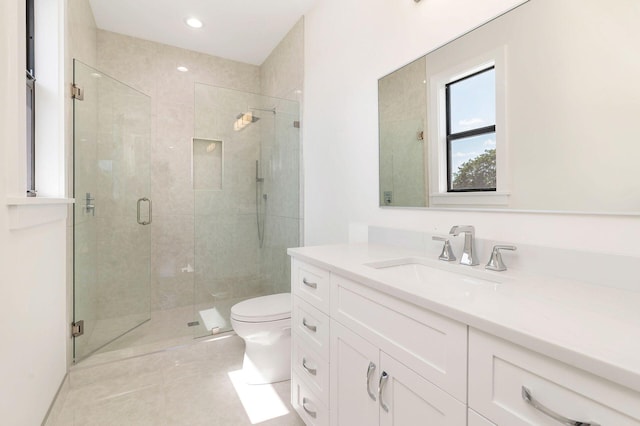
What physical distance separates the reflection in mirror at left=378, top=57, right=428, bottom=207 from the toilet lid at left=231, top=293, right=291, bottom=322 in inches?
35.9

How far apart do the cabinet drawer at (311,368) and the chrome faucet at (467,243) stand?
2.28ft

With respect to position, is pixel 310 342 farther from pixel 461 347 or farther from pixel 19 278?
pixel 19 278

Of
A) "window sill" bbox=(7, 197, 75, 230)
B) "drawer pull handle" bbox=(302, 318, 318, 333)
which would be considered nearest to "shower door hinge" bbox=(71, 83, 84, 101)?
"window sill" bbox=(7, 197, 75, 230)

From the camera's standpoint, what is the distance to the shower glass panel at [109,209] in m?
2.01

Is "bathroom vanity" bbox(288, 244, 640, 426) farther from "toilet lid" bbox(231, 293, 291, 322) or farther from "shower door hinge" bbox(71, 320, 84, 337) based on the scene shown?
"shower door hinge" bbox(71, 320, 84, 337)

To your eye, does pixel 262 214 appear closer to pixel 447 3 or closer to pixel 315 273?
pixel 315 273

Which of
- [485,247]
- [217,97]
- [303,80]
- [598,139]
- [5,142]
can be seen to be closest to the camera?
[598,139]

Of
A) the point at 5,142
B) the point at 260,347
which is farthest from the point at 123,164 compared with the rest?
the point at 260,347

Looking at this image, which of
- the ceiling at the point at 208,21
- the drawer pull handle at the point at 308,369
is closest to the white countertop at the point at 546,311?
the drawer pull handle at the point at 308,369

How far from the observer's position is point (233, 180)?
2475mm

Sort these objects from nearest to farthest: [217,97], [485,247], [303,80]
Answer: [485,247] → [217,97] → [303,80]

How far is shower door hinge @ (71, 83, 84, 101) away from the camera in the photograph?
1865 millimetres

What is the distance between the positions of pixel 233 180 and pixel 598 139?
7.34 ft

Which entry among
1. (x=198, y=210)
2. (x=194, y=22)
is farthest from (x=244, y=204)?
(x=194, y=22)
